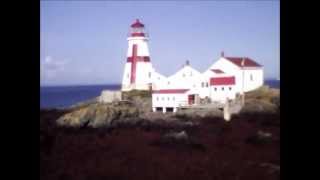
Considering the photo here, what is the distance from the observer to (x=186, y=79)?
3709 mm

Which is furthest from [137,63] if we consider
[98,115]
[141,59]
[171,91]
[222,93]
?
[222,93]

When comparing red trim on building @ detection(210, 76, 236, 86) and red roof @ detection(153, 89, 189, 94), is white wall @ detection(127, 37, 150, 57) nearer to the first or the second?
red roof @ detection(153, 89, 189, 94)

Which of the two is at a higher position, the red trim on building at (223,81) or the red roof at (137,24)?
the red roof at (137,24)

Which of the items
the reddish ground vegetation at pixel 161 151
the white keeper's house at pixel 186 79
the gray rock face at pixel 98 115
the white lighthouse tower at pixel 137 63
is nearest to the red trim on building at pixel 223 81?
the white keeper's house at pixel 186 79

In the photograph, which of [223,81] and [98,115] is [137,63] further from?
[223,81]

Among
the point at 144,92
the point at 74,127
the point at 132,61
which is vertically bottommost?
the point at 74,127

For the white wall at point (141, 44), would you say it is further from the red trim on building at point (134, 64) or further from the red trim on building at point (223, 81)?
the red trim on building at point (223, 81)

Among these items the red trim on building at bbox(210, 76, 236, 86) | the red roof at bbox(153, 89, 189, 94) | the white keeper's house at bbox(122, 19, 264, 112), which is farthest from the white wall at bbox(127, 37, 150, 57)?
the red trim on building at bbox(210, 76, 236, 86)

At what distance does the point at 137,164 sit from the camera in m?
3.67

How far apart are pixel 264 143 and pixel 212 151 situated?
19.6 inches

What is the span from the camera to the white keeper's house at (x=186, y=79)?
3592 millimetres
